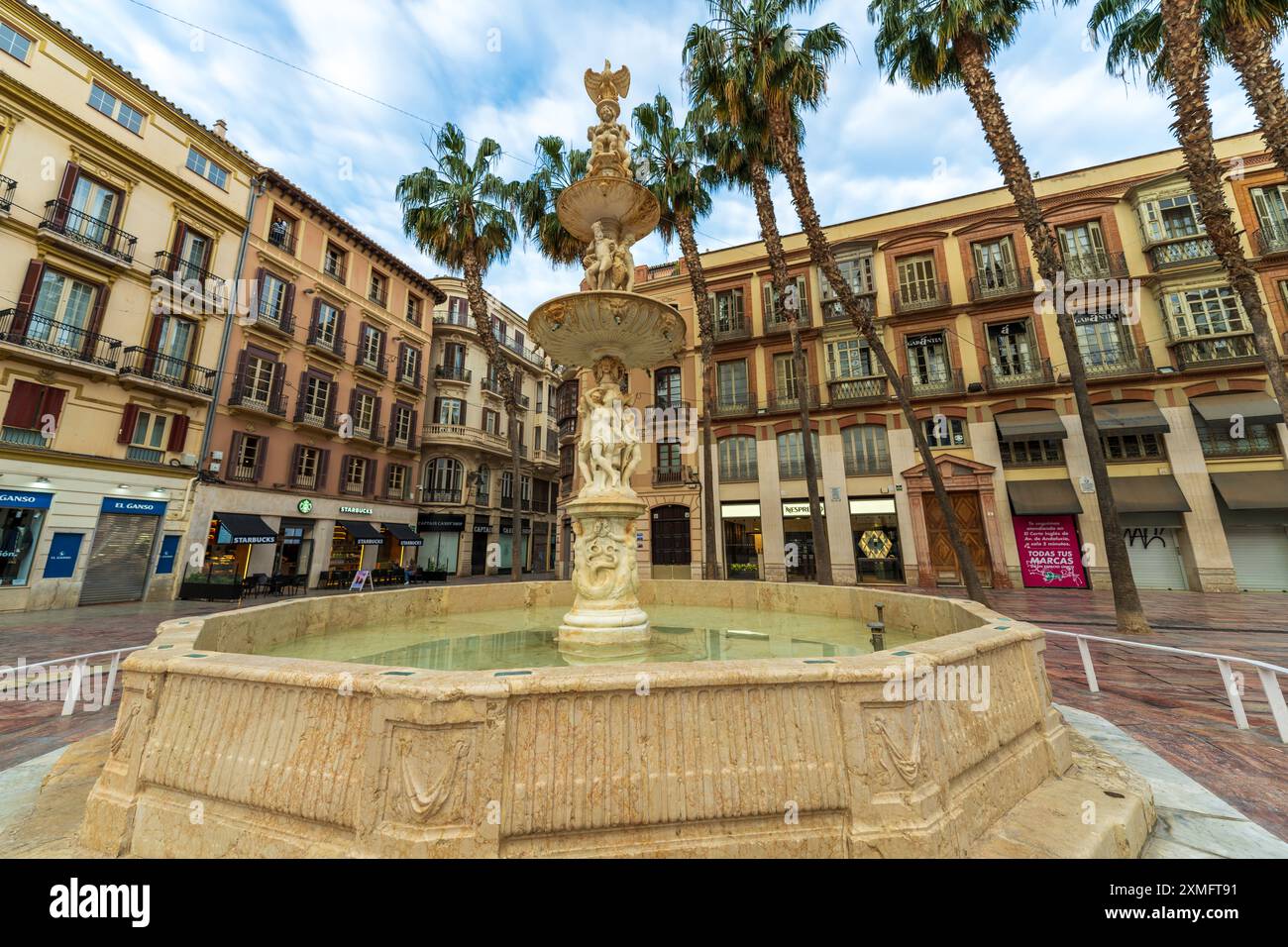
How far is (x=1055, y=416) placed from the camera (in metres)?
18.4

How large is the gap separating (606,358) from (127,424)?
63.0 ft

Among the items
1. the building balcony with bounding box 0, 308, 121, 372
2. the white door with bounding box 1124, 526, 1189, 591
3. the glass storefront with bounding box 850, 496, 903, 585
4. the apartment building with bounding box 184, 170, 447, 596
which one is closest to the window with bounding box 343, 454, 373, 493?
the apartment building with bounding box 184, 170, 447, 596

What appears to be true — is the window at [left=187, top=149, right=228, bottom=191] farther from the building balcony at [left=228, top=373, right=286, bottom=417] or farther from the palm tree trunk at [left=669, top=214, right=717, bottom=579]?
the palm tree trunk at [left=669, top=214, right=717, bottom=579]

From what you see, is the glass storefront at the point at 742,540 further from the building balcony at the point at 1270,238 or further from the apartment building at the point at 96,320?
the apartment building at the point at 96,320

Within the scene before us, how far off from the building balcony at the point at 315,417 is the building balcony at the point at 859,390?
73.1 ft

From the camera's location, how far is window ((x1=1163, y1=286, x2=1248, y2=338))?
17172mm

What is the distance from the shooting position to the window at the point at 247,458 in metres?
19.6

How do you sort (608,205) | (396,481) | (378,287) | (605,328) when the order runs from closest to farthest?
(605,328) → (608,205) → (378,287) → (396,481)

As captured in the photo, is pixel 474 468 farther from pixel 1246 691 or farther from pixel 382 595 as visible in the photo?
pixel 1246 691

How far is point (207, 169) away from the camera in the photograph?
A: 19.5m

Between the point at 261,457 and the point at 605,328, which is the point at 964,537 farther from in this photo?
the point at 261,457

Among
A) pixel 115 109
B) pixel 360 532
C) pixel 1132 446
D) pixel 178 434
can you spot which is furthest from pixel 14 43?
pixel 1132 446

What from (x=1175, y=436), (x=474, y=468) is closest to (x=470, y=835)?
(x=1175, y=436)

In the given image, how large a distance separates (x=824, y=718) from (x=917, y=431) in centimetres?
1323
